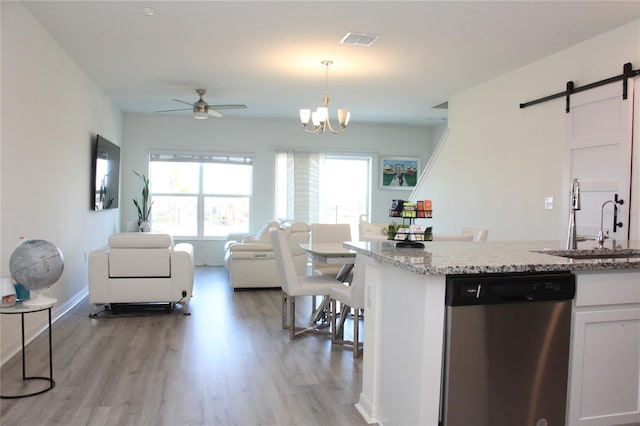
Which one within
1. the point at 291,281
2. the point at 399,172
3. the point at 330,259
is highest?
the point at 399,172

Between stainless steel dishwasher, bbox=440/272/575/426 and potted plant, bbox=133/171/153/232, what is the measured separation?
6672 millimetres

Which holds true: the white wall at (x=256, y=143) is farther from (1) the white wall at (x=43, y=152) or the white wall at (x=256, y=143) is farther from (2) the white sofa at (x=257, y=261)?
(2) the white sofa at (x=257, y=261)

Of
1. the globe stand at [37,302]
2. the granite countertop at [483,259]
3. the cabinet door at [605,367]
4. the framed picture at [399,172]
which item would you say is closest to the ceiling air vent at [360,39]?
the granite countertop at [483,259]

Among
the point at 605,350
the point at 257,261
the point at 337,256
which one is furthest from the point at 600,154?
the point at 257,261

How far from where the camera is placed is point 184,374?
128 inches

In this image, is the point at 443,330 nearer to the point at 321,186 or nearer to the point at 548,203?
the point at 548,203

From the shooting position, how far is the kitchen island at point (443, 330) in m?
2.08

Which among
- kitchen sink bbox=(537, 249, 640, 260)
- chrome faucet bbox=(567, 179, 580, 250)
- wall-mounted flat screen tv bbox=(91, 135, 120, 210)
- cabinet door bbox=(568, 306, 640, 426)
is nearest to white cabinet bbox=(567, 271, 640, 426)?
cabinet door bbox=(568, 306, 640, 426)

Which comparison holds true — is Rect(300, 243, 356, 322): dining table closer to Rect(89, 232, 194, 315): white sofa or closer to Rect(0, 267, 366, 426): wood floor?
Rect(0, 267, 366, 426): wood floor

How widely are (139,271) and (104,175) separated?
2.18 metres

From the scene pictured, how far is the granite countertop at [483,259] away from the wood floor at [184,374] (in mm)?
956

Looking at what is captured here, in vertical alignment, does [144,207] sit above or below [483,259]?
above

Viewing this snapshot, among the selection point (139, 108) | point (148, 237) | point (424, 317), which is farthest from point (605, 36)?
point (139, 108)

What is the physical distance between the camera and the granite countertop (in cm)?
208
